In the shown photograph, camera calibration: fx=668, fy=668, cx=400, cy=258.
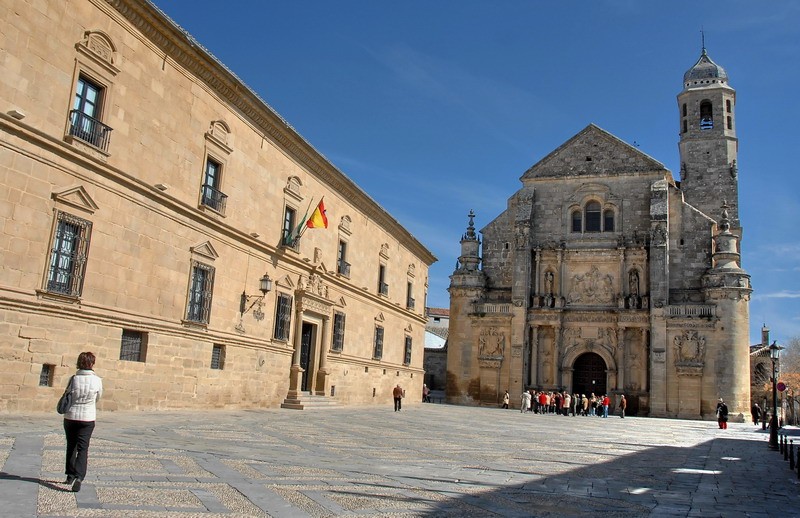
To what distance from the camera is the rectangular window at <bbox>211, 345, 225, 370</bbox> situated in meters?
18.3

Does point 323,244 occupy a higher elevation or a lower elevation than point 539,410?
higher

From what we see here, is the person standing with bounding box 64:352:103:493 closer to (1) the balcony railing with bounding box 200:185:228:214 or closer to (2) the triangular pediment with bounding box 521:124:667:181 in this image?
(1) the balcony railing with bounding box 200:185:228:214

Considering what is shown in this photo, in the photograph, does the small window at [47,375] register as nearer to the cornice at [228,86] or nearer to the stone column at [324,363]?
the cornice at [228,86]

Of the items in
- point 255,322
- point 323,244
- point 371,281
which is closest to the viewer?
point 255,322

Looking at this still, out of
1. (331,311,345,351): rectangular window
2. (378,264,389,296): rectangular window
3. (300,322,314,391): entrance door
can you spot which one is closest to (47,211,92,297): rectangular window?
(300,322,314,391): entrance door

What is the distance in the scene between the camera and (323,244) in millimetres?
24922

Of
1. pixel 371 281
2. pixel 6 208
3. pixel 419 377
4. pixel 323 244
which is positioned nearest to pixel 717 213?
pixel 419 377

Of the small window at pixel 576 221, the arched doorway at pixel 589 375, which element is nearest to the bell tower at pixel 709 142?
the small window at pixel 576 221

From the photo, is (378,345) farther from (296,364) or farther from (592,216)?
(592,216)

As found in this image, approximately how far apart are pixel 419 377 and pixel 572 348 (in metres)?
8.63

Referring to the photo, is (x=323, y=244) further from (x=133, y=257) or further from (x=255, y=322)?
(x=133, y=257)

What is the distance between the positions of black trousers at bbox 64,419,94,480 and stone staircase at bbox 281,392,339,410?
1534 centimetres

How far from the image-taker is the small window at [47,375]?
494 inches

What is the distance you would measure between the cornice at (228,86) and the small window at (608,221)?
634 inches
